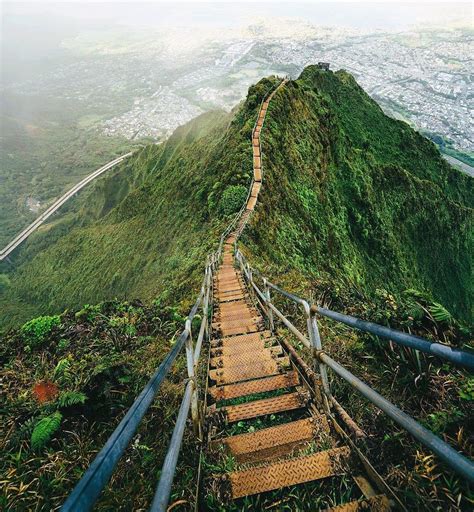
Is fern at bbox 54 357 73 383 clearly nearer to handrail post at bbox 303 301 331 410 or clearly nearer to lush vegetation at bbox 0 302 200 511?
lush vegetation at bbox 0 302 200 511

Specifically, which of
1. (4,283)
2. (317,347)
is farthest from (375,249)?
(4,283)

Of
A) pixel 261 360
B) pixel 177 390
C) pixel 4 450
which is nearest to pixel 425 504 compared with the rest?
pixel 177 390

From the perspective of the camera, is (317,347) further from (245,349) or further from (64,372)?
(64,372)

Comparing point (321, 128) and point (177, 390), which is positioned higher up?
point (321, 128)

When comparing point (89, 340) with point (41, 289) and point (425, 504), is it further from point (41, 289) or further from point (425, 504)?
point (41, 289)

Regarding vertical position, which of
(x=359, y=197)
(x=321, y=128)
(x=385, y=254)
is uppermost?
(x=321, y=128)

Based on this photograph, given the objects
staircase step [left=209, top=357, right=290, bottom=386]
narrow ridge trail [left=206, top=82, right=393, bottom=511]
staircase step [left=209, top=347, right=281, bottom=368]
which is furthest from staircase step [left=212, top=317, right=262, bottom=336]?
staircase step [left=209, top=357, right=290, bottom=386]
